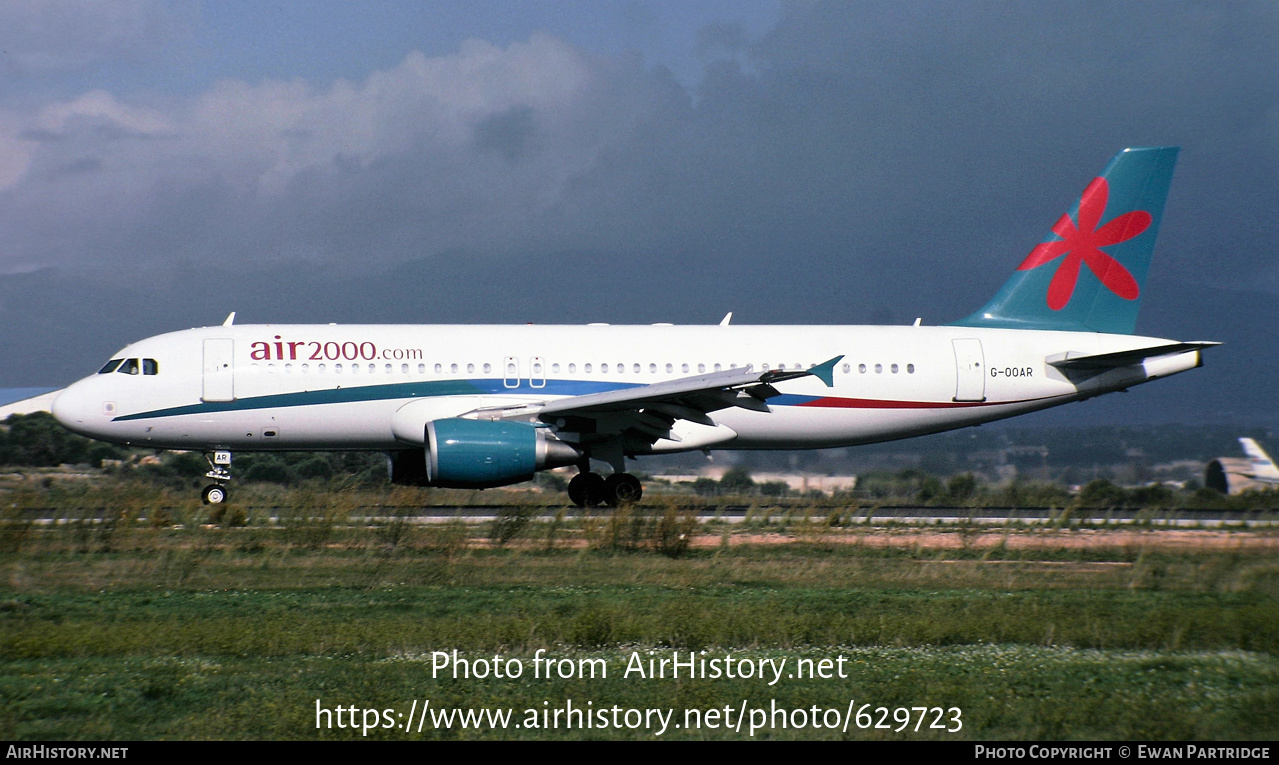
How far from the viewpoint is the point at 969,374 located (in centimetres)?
2066

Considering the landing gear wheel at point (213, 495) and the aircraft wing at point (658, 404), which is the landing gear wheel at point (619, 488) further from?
the landing gear wheel at point (213, 495)

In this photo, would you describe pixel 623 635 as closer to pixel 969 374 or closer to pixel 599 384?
pixel 599 384

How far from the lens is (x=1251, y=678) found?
24.3 feet

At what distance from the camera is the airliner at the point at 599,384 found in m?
18.7

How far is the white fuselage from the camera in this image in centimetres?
1903

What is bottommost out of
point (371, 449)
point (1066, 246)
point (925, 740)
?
point (925, 740)

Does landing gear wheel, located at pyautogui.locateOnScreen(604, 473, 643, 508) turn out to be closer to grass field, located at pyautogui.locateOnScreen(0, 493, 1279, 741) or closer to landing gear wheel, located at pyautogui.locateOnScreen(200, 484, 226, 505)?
grass field, located at pyautogui.locateOnScreen(0, 493, 1279, 741)


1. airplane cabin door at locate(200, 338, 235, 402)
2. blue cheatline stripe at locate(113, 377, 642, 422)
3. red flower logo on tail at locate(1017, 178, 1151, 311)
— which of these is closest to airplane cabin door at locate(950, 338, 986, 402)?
red flower logo on tail at locate(1017, 178, 1151, 311)

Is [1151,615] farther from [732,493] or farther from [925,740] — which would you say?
[732,493]

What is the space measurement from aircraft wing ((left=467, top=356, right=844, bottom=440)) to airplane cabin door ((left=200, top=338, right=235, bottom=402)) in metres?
4.05

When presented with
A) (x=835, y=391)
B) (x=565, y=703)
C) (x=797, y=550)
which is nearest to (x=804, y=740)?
(x=565, y=703)

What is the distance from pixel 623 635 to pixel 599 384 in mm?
11234

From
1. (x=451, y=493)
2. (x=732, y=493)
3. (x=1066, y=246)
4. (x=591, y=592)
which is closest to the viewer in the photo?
(x=591, y=592)
